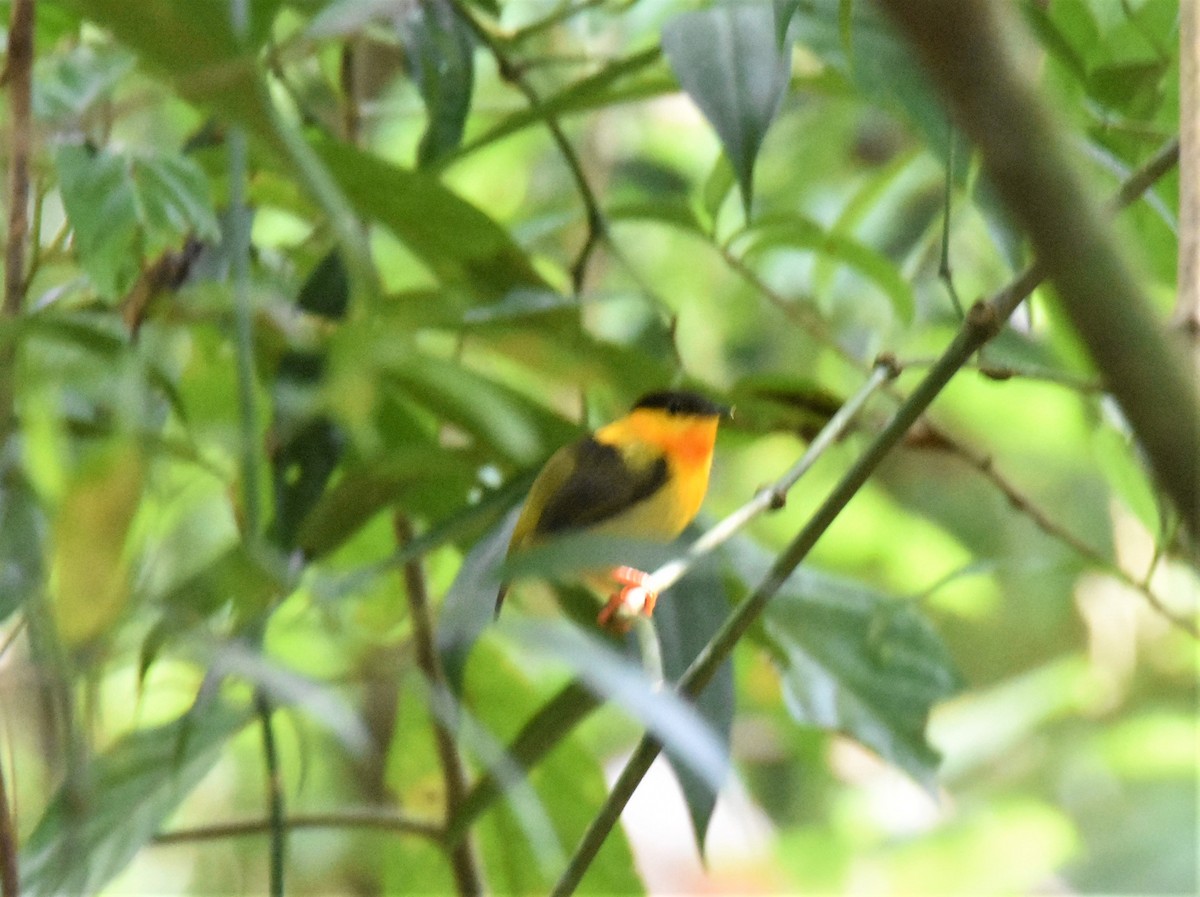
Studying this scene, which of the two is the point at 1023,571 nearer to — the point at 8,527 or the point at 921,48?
the point at 8,527

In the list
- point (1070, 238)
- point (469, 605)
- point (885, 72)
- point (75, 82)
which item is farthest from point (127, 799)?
point (1070, 238)

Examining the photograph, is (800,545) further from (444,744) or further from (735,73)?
(444,744)

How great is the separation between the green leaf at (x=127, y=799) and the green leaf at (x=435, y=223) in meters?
0.35

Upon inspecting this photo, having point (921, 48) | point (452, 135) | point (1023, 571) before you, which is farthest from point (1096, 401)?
point (921, 48)

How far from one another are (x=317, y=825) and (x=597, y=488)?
455 mm

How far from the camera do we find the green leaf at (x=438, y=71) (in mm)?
→ 989

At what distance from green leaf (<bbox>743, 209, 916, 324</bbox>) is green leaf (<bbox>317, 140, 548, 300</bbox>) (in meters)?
0.21

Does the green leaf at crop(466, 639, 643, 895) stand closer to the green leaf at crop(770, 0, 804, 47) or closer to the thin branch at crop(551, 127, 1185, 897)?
the thin branch at crop(551, 127, 1185, 897)

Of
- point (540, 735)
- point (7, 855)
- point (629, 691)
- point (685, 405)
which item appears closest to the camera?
point (629, 691)

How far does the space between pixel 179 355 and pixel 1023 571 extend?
70cm

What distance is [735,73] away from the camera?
781 mm

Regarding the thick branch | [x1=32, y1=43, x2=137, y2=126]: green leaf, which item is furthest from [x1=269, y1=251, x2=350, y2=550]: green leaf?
the thick branch

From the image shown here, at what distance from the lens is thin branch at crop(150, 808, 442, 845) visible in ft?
2.80

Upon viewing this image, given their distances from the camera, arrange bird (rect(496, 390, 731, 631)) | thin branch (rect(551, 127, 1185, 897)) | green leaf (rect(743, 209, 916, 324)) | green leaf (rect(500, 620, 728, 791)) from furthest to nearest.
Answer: bird (rect(496, 390, 731, 631)) → green leaf (rect(743, 209, 916, 324)) → thin branch (rect(551, 127, 1185, 897)) → green leaf (rect(500, 620, 728, 791))
